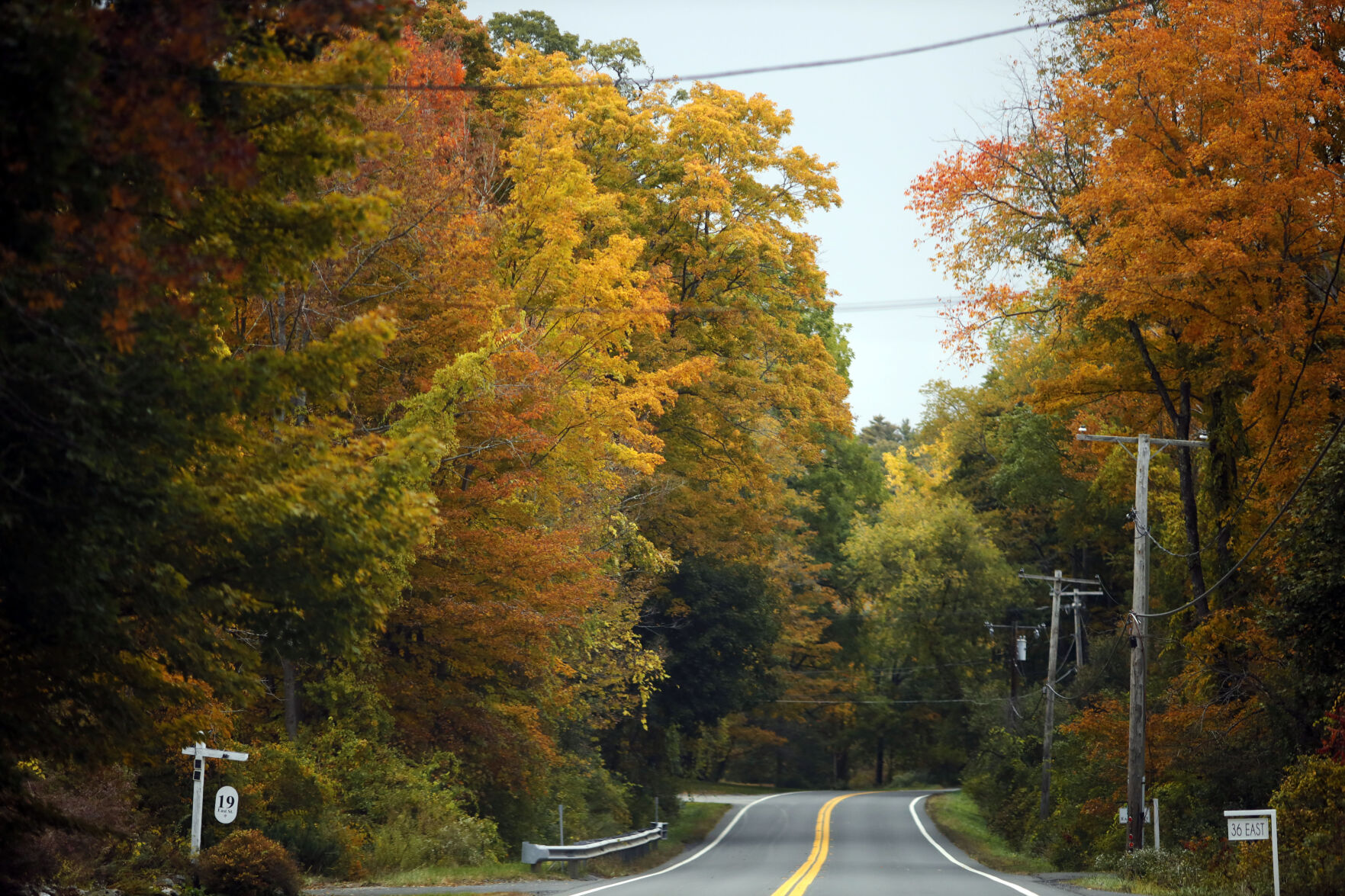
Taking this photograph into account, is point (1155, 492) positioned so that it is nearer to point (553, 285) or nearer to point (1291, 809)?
point (1291, 809)

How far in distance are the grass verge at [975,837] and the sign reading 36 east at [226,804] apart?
703 inches

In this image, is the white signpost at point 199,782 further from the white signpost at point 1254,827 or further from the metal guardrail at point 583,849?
the white signpost at point 1254,827

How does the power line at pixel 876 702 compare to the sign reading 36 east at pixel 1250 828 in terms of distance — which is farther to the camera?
the power line at pixel 876 702

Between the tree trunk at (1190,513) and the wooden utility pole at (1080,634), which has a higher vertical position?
the tree trunk at (1190,513)

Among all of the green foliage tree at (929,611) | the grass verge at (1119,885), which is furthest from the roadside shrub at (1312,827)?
the green foliage tree at (929,611)

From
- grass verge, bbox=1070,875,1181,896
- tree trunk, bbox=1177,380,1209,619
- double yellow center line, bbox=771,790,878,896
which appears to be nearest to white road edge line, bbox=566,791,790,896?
grass verge, bbox=1070,875,1181,896

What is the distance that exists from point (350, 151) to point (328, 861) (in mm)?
12600

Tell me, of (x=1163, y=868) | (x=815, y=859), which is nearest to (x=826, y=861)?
(x=815, y=859)

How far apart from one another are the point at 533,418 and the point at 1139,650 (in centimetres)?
1262

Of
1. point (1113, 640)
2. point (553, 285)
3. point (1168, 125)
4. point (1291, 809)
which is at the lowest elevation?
point (1291, 809)

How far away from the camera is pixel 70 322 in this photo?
302 inches

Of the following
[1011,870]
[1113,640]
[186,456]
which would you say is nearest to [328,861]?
[186,456]

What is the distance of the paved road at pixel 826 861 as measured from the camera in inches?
747

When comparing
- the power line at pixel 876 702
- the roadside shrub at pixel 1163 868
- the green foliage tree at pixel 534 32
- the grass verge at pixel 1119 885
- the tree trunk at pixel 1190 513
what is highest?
the green foliage tree at pixel 534 32
